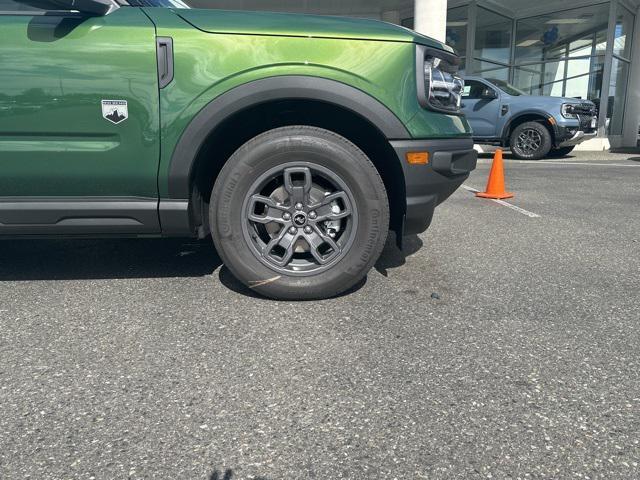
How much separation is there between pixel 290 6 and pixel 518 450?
54.3 ft

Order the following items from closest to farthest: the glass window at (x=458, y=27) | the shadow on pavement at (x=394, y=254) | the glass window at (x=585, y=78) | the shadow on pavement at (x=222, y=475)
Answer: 1. the shadow on pavement at (x=222, y=475)
2. the shadow on pavement at (x=394, y=254)
3. the glass window at (x=585, y=78)
4. the glass window at (x=458, y=27)

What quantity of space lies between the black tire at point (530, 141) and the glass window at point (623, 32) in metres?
6.43

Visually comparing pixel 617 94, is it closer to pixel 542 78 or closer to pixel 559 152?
pixel 542 78

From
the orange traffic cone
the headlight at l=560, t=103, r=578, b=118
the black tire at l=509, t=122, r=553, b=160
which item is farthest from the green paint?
the headlight at l=560, t=103, r=578, b=118

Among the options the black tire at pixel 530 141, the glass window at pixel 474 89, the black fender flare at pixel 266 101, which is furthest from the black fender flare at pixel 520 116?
the black fender flare at pixel 266 101

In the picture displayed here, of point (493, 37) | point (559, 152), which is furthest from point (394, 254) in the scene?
point (493, 37)

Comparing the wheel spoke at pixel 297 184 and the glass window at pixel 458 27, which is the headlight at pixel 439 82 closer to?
the wheel spoke at pixel 297 184

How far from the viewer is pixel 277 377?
1.99m

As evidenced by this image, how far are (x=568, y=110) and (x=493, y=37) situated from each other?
666 centimetres

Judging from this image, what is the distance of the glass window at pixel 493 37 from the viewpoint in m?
16.3

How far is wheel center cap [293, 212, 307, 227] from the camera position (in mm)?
2705

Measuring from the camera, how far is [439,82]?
2748 millimetres

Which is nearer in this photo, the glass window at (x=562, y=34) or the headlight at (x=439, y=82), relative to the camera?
the headlight at (x=439, y=82)

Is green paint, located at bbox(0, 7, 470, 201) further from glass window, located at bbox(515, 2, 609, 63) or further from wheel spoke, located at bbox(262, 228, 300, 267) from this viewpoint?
glass window, located at bbox(515, 2, 609, 63)
